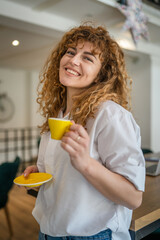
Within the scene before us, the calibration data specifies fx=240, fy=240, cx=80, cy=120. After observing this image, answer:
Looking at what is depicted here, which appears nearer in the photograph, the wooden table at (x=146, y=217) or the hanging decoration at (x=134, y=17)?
the wooden table at (x=146, y=217)

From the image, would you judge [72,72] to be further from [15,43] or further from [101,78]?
[15,43]

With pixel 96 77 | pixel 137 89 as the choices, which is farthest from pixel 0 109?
pixel 96 77

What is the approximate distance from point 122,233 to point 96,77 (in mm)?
613

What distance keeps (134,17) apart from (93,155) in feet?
9.12

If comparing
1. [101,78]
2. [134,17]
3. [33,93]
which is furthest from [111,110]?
[33,93]

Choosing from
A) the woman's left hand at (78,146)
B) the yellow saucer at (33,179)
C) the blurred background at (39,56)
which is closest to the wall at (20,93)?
the blurred background at (39,56)

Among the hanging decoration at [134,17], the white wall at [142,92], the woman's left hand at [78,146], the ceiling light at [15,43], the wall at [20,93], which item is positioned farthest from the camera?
the wall at [20,93]

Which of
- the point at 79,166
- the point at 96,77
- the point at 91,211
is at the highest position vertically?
the point at 96,77

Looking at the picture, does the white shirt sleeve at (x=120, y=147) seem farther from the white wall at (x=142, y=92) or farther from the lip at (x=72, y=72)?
the white wall at (x=142, y=92)

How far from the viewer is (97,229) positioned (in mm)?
826

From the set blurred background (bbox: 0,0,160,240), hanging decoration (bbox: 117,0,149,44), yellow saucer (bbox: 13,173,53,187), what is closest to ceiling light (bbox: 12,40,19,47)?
blurred background (bbox: 0,0,160,240)

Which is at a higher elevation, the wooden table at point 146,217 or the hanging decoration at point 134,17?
the hanging decoration at point 134,17

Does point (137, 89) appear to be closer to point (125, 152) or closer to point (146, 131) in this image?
point (146, 131)

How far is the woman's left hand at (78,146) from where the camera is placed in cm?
70
